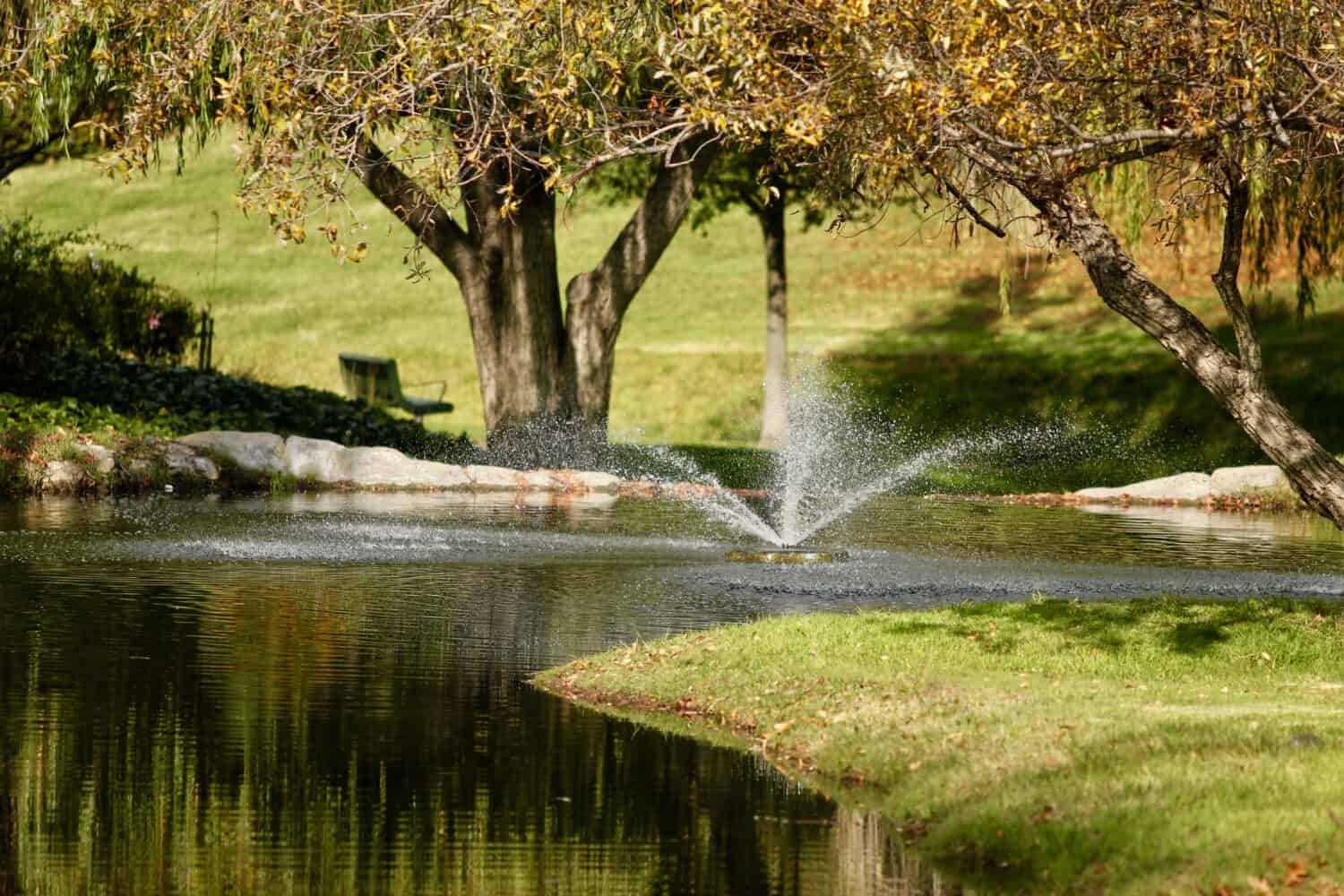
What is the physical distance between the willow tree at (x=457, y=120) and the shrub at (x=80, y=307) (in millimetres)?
3855

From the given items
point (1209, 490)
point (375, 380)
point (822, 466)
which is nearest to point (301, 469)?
point (375, 380)

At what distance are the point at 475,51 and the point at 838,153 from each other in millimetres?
2507

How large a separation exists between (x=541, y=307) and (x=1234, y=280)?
48.1ft

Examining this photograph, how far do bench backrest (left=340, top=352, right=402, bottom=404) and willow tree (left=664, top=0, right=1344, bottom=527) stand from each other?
66.1 ft

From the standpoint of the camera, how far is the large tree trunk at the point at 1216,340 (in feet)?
38.1

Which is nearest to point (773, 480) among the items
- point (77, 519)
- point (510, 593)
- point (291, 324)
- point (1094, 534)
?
point (1094, 534)

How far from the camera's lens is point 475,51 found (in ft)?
38.1

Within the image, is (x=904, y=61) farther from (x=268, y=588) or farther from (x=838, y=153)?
(x=268, y=588)

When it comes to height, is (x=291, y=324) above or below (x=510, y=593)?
above

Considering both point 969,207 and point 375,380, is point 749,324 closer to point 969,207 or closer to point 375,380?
point 375,380

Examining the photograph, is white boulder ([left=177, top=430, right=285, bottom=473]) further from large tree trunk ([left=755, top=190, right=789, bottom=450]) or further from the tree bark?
large tree trunk ([left=755, top=190, right=789, bottom=450])

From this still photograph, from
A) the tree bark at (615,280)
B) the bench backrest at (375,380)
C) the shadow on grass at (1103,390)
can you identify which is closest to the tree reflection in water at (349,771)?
the tree bark at (615,280)

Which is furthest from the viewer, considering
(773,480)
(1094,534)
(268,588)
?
(773,480)

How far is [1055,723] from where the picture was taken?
9.07 m
